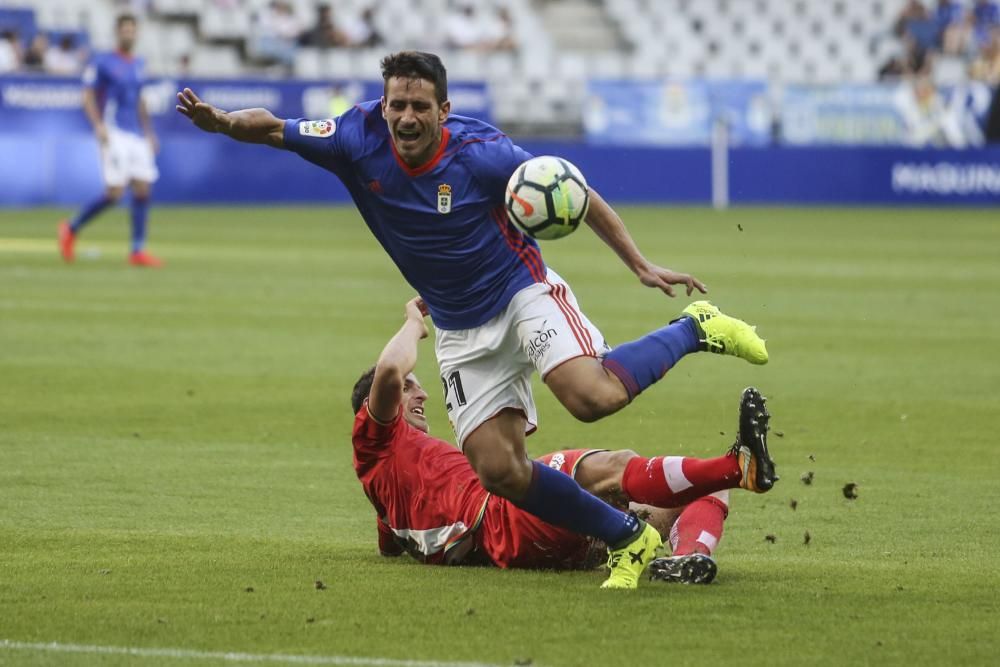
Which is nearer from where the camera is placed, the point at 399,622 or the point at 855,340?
the point at 399,622

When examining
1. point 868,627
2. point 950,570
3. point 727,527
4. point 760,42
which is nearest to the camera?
point 868,627

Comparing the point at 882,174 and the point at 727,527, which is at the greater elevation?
the point at 727,527

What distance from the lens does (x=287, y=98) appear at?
33375 millimetres

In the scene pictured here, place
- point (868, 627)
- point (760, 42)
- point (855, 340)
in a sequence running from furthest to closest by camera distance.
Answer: point (760, 42) → point (855, 340) → point (868, 627)

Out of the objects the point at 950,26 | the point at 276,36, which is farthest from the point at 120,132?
the point at 950,26

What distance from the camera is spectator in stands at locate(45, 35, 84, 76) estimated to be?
32.4 m

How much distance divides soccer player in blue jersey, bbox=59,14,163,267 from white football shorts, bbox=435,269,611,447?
14.7 meters

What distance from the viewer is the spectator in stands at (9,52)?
106 ft

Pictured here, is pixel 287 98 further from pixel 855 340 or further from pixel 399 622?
pixel 399 622

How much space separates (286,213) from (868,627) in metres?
26.8

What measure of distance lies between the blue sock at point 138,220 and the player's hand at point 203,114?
13609 mm

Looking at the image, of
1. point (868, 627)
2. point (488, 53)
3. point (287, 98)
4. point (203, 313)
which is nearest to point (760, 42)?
point (488, 53)

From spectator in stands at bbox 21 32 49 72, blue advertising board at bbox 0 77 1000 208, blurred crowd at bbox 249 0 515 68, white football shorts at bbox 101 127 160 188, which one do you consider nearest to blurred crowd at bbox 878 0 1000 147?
blue advertising board at bbox 0 77 1000 208

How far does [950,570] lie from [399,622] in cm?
218
